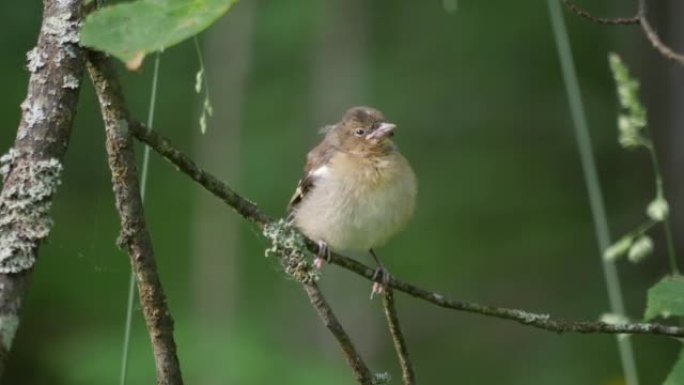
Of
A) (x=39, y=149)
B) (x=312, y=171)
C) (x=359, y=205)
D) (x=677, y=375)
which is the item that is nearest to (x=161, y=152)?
(x=39, y=149)

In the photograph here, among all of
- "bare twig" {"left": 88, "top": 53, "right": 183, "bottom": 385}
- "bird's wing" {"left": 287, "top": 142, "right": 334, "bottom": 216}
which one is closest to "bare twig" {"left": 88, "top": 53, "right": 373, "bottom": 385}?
"bare twig" {"left": 88, "top": 53, "right": 183, "bottom": 385}

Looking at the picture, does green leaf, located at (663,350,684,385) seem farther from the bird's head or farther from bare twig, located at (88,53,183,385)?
the bird's head

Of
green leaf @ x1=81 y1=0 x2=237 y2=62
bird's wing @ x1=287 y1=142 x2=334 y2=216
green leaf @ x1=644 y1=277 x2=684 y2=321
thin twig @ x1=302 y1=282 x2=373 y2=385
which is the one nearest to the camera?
green leaf @ x1=81 y1=0 x2=237 y2=62

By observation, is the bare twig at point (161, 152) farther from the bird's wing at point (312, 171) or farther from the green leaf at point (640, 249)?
the bird's wing at point (312, 171)

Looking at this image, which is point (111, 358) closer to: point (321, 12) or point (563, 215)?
point (321, 12)

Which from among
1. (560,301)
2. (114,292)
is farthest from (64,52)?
(560,301)
